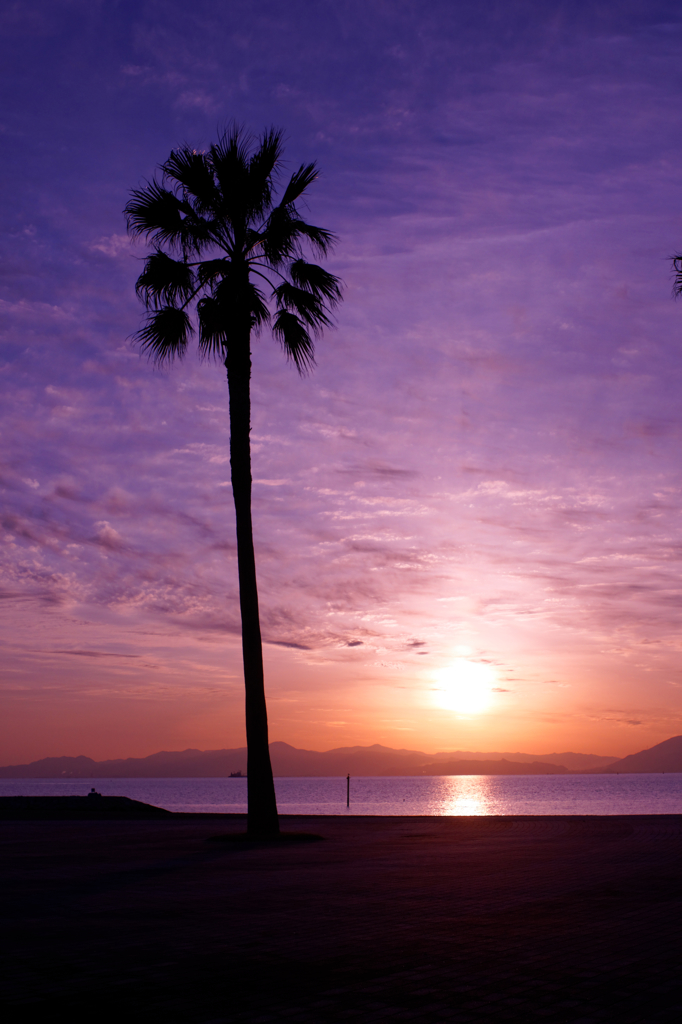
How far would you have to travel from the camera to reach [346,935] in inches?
280

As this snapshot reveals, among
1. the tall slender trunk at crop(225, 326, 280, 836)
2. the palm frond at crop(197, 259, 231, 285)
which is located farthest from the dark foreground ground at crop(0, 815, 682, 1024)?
the palm frond at crop(197, 259, 231, 285)

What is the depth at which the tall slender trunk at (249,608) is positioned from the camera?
17406 millimetres

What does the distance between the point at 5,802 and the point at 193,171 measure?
18.3 metres

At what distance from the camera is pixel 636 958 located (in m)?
6.19

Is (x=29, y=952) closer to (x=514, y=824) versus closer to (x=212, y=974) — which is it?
(x=212, y=974)

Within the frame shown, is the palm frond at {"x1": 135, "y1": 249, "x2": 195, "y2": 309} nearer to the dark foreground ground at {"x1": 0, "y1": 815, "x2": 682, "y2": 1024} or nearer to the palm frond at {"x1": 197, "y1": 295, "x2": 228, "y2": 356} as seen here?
the palm frond at {"x1": 197, "y1": 295, "x2": 228, "y2": 356}

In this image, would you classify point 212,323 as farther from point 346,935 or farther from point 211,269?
point 346,935

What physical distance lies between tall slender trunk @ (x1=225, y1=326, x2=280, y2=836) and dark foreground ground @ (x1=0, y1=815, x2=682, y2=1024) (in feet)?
11.6

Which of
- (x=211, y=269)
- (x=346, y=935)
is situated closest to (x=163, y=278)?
(x=211, y=269)

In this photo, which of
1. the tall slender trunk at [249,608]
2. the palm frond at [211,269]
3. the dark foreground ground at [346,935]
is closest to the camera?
the dark foreground ground at [346,935]

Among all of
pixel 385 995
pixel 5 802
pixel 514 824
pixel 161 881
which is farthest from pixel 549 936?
pixel 5 802

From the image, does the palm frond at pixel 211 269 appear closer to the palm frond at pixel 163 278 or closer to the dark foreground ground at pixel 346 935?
the palm frond at pixel 163 278

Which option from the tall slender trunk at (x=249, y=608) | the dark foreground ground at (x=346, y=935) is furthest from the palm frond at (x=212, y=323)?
the dark foreground ground at (x=346, y=935)

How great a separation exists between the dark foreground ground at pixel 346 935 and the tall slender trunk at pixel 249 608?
355 cm
